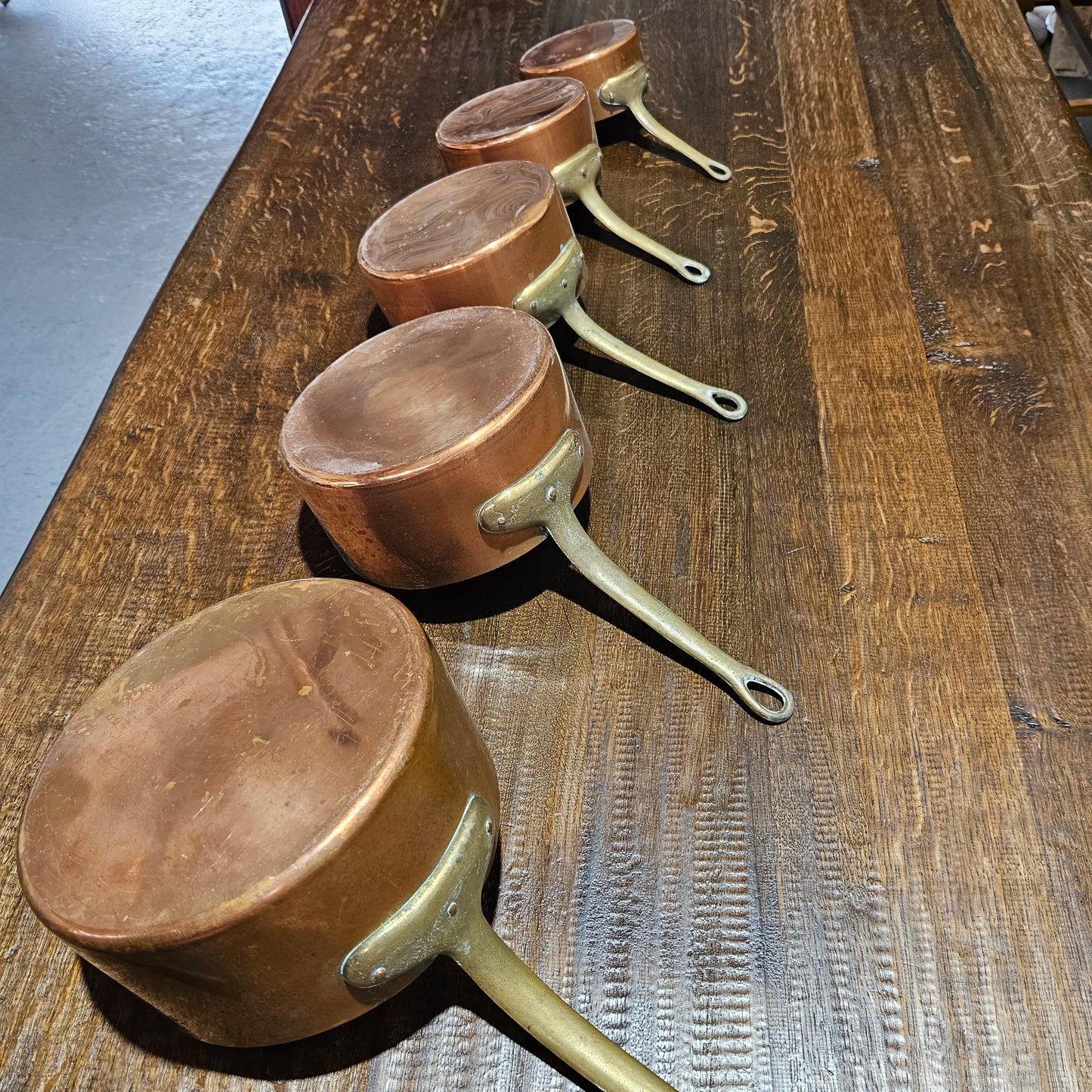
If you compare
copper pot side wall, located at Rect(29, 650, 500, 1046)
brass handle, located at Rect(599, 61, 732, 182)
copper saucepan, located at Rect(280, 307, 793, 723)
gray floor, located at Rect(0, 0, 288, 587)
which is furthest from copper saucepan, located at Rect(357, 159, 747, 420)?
gray floor, located at Rect(0, 0, 288, 587)

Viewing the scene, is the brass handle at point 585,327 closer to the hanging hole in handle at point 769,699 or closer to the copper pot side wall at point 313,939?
the hanging hole in handle at point 769,699

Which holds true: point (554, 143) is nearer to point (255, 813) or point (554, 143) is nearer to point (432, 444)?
point (432, 444)

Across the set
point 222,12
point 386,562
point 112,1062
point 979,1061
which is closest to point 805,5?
point 386,562

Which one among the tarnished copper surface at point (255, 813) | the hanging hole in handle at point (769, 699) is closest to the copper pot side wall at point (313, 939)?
the tarnished copper surface at point (255, 813)

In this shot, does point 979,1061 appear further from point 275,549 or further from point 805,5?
point 805,5

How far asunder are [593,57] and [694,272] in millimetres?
369

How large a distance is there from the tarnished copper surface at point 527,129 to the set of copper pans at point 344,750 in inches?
Result: 13.4

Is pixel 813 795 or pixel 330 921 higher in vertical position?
pixel 330 921

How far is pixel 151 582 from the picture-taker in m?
0.84

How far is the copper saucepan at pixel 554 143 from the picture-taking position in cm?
107

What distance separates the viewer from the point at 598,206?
3.66 ft

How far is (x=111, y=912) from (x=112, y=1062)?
0.19 metres

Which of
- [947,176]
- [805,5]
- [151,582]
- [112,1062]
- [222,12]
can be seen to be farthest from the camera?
[222,12]

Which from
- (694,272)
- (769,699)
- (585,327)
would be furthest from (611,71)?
(769,699)
